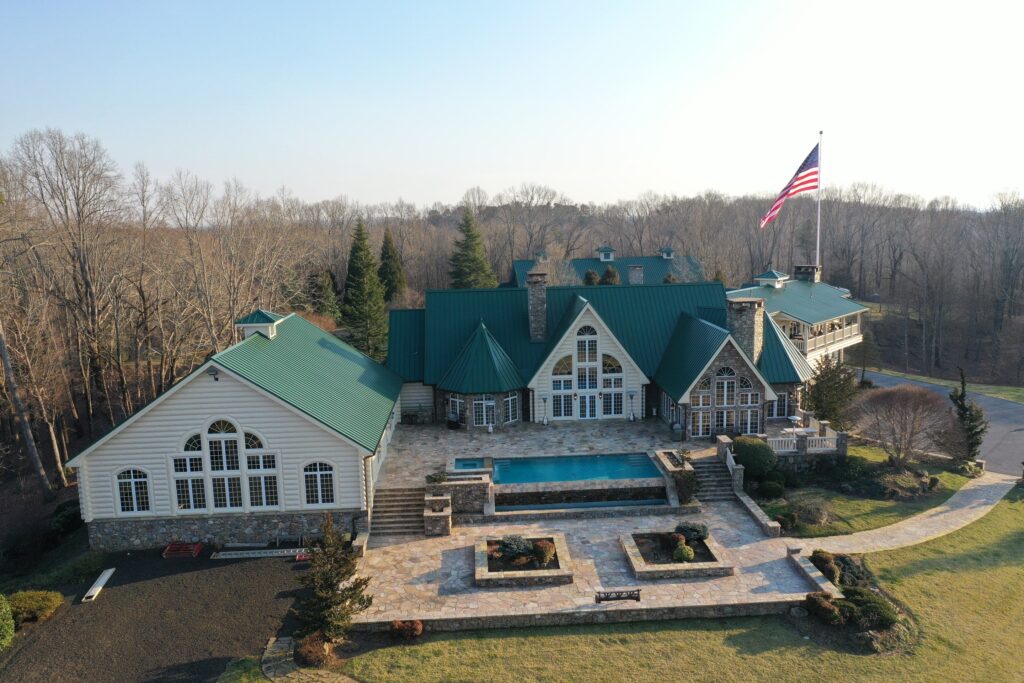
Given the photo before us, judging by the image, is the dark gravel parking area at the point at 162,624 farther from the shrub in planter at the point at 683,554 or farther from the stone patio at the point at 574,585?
the shrub in planter at the point at 683,554

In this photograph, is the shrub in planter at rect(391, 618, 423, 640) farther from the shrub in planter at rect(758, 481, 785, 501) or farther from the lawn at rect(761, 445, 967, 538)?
the shrub in planter at rect(758, 481, 785, 501)

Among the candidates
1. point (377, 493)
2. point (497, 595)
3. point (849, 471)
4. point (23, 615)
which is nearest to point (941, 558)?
point (849, 471)

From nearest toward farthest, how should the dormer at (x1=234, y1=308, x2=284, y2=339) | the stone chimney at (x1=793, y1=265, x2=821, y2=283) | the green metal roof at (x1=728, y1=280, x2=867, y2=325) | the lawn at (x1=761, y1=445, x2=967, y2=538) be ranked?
the lawn at (x1=761, y1=445, x2=967, y2=538) < the dormer at (x1=234, y1=308, x2=284, y2=339) < the green metal roof at (x1=728, y1=280, x2=867, y2=325) < the stone chimney at (x1=793, y1=265, x2=821, y2=283)

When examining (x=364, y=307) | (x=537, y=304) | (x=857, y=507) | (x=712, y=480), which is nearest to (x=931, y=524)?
(x=857, y=507)

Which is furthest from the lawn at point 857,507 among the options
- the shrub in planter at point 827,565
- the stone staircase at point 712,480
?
the shrub in planter at point 827,565

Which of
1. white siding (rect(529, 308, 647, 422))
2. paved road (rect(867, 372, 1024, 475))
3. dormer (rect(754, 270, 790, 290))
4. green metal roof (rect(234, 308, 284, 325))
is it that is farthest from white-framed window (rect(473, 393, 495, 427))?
dormer (rect(754, 270, 790, 290))

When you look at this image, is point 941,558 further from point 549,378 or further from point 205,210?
point 205,210
